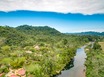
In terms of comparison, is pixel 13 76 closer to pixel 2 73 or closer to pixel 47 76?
pixel 2 73

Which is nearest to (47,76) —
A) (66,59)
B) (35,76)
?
(35,76)

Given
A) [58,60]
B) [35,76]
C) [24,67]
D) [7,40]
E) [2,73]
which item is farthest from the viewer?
Answer: [7,40]

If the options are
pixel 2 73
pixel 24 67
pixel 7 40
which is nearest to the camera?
pixel 2 73

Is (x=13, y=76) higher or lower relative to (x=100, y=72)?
lower

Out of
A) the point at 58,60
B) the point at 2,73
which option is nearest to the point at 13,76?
the point at 2,73

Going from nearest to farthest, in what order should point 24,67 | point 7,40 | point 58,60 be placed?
point 24,67
point 58,60
point 7,40

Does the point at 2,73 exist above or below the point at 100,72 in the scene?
below

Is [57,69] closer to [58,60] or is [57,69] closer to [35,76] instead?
[58,60]

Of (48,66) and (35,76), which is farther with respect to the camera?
(48,66)

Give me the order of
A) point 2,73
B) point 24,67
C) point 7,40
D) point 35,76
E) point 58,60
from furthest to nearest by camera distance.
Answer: point 7,40, point 58,60, point 24,67, point 2,73, point 35,76
